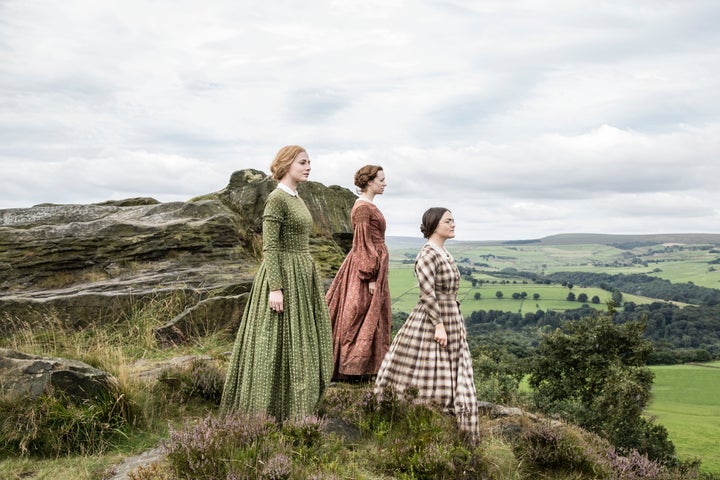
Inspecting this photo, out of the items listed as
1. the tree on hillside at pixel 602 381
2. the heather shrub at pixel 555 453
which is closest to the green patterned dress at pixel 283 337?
the heather shrub at pixel 555 453

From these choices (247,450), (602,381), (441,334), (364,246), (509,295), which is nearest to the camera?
(247,450)

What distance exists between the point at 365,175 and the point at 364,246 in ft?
3.27

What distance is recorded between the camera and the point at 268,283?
6.38m

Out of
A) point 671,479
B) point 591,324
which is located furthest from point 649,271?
point 671,479

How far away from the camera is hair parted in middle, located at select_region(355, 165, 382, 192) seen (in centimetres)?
812

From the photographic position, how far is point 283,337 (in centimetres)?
635

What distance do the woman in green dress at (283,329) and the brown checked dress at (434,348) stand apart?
3.02ft

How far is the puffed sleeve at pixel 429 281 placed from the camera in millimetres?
6664

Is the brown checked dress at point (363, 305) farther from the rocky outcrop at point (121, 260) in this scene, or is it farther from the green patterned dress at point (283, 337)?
the rocky outcrop at point (121, 260)

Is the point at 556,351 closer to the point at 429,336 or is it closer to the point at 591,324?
the point at 591,324

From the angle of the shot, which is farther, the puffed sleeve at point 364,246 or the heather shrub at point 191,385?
the puffed sleeve at point 364,246

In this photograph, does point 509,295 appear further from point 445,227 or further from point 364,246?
point 445,227

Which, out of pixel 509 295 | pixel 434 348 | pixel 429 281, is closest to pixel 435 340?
pixel 434 348

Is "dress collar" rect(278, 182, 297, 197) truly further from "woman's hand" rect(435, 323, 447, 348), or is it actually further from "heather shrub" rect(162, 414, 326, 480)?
"heather shrub" rect(162, 414, 326, 480)
